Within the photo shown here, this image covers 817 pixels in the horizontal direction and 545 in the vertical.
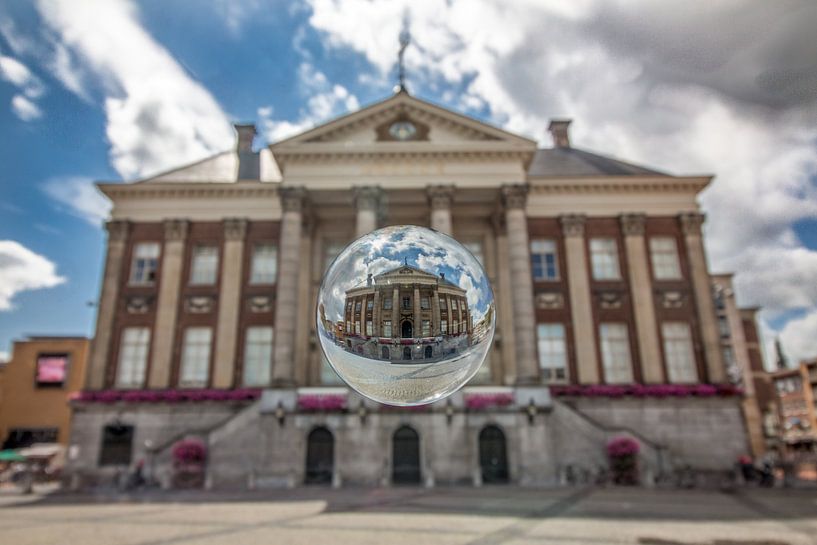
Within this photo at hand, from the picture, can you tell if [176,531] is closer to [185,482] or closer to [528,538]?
[528,538]

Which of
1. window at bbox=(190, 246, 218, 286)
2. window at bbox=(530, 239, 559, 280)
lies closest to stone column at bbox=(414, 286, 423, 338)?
window at bbox=(530, 239, 559, 280)

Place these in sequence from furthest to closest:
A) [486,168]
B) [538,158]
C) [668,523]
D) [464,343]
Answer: [538,158]
[486,168]
[668,523]
[464,343]

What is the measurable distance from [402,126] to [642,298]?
15719mm

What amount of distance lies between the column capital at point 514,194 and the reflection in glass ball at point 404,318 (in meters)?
22.8

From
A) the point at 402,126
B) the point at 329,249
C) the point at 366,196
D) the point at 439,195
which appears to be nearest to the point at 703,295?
the point at 439,195

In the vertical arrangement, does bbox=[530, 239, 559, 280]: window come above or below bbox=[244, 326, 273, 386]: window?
above

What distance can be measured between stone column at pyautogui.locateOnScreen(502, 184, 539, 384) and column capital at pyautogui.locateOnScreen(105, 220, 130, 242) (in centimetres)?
2106

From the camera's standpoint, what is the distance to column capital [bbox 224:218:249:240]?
2892 cm

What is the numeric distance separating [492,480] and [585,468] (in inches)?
153

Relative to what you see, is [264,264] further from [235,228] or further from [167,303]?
[167,303]

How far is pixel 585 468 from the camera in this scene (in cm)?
2144

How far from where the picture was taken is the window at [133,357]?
88.9 feet

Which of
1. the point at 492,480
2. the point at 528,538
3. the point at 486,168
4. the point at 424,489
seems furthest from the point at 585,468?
the point at 486,168

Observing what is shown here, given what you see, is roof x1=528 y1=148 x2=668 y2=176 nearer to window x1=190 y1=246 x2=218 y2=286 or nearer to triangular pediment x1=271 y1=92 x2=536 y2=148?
triangular pediment x1=271 y1=92 x2=536 y2=148
